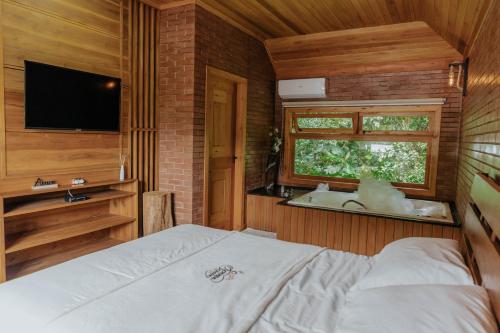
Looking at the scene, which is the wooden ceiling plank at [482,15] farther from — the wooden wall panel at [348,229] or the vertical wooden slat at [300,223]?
the vertical wooden slat at [300,223]

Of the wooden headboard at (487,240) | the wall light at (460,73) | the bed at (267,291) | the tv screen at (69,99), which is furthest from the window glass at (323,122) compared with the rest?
the wooden headboard at (487,240)

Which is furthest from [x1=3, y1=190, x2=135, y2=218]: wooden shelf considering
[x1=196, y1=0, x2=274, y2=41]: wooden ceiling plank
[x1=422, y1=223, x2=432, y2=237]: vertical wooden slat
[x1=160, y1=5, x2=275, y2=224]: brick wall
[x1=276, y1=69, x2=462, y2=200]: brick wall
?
[x1=276, y1=69, x2=462, y2=200]: brick wall

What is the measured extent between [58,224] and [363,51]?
12.9 feet

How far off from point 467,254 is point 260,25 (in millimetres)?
3337

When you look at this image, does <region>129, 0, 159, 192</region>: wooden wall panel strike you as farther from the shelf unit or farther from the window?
the window

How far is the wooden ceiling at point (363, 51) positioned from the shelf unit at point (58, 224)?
2.75 metres

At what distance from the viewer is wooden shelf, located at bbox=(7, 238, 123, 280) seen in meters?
2.71

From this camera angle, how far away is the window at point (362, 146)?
4.38 meters

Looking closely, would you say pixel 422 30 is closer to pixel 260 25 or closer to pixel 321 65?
pixel 321 65

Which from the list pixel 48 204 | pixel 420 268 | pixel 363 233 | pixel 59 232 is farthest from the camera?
pixel 363 233

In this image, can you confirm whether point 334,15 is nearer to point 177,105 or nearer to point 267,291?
point 177,105

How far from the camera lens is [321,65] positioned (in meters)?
4.77

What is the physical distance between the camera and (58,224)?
3104 millimetres

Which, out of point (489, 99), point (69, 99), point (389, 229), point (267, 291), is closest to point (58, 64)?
point (69, 99)
